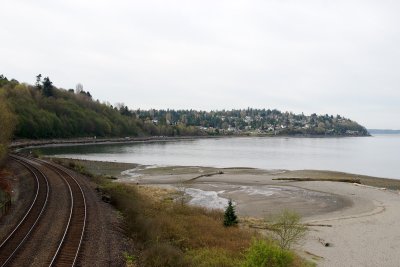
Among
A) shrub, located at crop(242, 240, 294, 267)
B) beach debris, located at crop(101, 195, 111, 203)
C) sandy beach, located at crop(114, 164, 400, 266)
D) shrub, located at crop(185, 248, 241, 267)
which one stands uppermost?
shrub, located at crop(242, 240, 294, 267)

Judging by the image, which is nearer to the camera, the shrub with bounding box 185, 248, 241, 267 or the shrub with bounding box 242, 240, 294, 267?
the shrub with bounding box 242, 240, 294, 267

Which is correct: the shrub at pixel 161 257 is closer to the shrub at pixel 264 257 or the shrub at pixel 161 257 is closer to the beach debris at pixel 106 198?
the shrub at pixel 264 257

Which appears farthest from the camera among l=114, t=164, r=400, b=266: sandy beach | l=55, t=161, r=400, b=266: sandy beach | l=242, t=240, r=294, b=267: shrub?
l=55, t=161, r=400, b=266: sandy beach

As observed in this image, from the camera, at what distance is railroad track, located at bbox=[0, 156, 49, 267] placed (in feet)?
64.2

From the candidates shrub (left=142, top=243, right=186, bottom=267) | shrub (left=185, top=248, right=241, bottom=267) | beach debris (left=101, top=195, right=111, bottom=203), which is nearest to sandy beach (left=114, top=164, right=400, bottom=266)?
shrub (left=185, top=248, right=241, bottom=267)

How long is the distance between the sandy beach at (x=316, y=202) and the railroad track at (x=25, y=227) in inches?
674

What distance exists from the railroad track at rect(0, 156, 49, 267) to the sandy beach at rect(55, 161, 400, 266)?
56.2ft

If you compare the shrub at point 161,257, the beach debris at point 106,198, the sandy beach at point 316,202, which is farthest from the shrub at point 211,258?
the beach debris at point 106,198

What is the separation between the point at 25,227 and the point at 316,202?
113 feet

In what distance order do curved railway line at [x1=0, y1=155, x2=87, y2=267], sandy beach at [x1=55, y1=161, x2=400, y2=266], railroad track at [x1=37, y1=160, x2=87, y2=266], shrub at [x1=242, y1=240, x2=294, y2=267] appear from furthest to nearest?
sandy beach at [x1=55, y1=161, x2=400, y2=266]
curved railway line at [x1=0, y1=155, x2=87, y2=267]
railroad track at [x1=37, y1=160, x2=87, y2=266]
shrub at [x1=242, y1=240, x2=294, y2=267]

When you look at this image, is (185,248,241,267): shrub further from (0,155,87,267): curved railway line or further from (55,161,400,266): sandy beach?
(55,161,400,266): sandy beach

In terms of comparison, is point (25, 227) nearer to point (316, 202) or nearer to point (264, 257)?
point (264, 257)

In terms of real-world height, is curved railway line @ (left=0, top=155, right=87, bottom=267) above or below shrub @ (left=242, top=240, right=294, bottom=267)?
below

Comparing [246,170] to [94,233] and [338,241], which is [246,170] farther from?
[94,233]
